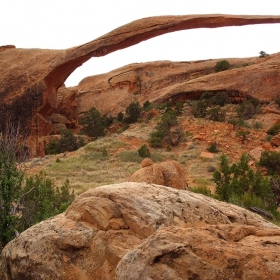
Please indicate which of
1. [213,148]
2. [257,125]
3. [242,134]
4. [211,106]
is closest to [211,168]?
[213,148]

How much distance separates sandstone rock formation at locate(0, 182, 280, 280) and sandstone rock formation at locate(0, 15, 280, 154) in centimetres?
1668

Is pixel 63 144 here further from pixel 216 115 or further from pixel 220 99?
pixel 220 99

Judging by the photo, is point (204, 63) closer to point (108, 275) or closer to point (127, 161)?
point (127, 161)

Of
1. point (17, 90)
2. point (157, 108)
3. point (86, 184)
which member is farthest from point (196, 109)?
point (86, 184)

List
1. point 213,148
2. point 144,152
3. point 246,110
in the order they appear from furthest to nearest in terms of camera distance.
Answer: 1. point 246,110
2. point 213,148
3. point 144,152

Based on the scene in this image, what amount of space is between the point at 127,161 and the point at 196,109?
7.79m

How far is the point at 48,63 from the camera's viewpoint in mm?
22156

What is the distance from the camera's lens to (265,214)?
31.4ft

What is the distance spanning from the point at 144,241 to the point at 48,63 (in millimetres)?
19986

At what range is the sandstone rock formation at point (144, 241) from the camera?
2908 mm

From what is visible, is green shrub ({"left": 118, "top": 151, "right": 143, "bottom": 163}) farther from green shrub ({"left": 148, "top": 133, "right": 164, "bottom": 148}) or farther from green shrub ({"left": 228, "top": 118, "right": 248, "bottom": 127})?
green shrub ({"left": 228, "top": 118, "right": 248, "bottom": 127})

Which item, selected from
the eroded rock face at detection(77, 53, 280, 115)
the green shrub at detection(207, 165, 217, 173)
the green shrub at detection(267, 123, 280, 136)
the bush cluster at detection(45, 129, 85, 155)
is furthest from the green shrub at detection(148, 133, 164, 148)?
the eroded rock face at detection(77, 53, 280, 115)

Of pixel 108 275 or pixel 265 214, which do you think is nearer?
pixel 108 275

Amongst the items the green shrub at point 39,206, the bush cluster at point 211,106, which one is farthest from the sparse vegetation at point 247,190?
the bush cluster at point 211,106
